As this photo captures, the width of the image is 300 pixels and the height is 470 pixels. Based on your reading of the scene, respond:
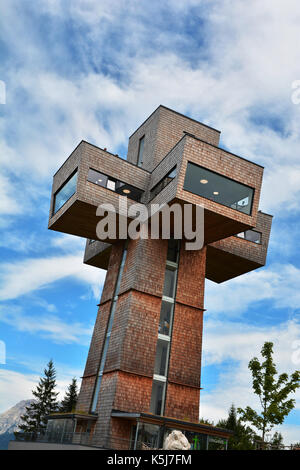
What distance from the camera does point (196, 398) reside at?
2164 cm

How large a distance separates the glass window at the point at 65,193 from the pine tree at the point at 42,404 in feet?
107

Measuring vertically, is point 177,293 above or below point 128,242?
below

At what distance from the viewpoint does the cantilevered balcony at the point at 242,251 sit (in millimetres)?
25094

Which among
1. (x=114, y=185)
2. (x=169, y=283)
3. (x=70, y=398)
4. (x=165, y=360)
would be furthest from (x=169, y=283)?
(x=70, y=398)

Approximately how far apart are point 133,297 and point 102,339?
3.12m

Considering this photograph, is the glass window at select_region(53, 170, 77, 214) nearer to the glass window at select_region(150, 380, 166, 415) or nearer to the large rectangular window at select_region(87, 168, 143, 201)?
the large rectangular window at select_region(87, 168, 143, 201)

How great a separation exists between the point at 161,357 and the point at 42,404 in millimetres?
35544

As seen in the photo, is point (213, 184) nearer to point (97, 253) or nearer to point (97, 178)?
point (97, 178)

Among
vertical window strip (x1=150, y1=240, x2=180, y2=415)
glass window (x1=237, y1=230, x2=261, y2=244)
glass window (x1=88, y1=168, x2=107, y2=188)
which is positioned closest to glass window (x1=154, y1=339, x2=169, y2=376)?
vertical window strip (x1=150, y1=240, x2=180, y2=415)
